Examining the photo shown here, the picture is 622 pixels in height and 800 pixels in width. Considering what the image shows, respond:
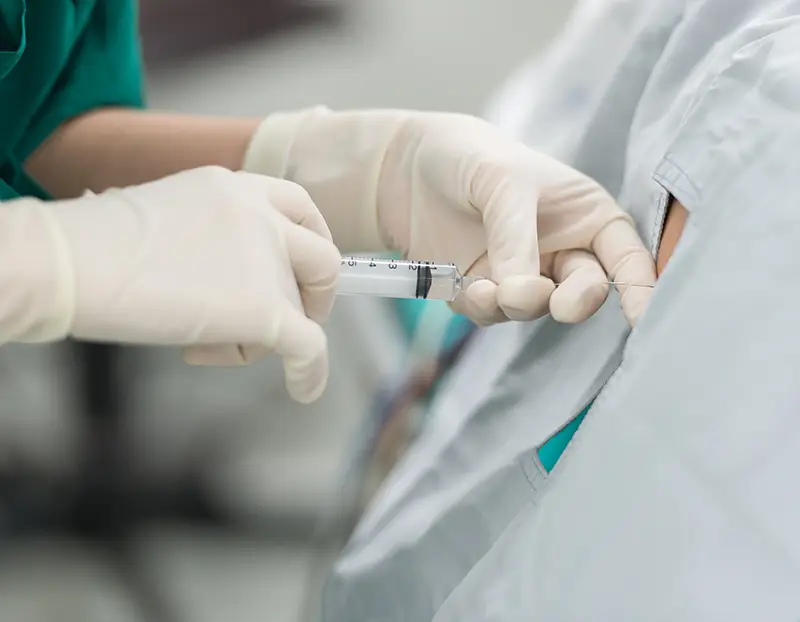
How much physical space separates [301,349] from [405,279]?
157 mm

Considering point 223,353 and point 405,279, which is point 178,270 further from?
point 405,279

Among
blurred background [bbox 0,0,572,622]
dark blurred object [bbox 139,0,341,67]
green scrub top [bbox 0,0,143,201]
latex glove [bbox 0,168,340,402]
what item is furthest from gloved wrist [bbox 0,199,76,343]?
dark blurred object [bbox 139,0,341,67]

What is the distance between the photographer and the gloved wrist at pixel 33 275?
39 centimetres

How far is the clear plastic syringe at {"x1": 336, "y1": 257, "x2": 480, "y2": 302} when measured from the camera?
1.89 feet

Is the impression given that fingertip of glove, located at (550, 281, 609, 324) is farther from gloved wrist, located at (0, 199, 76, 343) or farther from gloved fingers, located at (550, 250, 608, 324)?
gloved wrist, located at (0, 199, 76, 343)

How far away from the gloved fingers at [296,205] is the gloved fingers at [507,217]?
14 centimetres

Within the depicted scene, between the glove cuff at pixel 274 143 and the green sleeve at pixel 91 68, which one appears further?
the green sleeve at pixel 91 68

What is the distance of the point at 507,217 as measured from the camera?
585 mm

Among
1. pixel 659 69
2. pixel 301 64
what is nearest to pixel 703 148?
pixel 659 69

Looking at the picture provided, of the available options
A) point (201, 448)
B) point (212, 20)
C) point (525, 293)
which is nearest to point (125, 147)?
point (525, 293)

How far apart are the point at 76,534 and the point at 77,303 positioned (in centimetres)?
88

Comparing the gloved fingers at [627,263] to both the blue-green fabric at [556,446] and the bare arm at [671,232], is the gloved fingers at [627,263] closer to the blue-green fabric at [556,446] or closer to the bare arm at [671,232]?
the bare arm at [671,232]

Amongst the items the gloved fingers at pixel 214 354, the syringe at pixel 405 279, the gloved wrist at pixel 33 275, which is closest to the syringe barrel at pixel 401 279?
the syringe at pixel 405 279

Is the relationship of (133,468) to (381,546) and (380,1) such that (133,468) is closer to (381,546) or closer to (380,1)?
(381,546)
